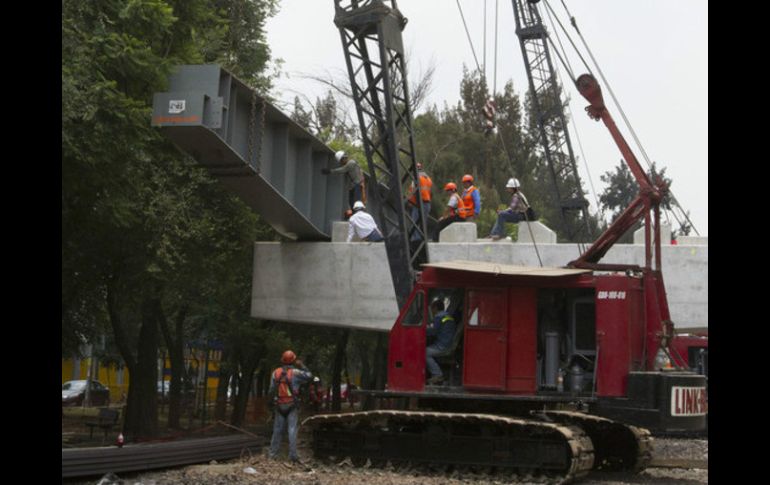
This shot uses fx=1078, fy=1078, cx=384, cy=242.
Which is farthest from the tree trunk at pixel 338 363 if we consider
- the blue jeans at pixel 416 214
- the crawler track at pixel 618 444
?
the crawler track at pixel 618 444

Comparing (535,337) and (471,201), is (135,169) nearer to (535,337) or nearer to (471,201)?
(471,201)

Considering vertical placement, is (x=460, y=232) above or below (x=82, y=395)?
above

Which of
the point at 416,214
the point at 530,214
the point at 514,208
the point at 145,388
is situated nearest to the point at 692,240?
the point at 530,214

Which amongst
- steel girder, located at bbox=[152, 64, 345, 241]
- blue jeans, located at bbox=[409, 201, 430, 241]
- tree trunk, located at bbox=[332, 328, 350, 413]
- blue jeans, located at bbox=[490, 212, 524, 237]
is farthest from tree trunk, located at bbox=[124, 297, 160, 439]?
blue jeans, located at bbox=[490, 212, 524, 237]

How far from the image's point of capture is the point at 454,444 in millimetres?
17016

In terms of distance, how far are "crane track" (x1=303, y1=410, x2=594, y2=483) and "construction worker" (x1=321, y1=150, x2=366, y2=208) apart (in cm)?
894

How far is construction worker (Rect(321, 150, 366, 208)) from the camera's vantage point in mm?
25641

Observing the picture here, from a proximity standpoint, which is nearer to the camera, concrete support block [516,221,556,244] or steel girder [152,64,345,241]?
steel girder [152,64,345,241]

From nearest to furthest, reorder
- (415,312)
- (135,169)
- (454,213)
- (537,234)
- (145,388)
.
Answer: (415,312), (135,169), (537,234), (454,213), (145,388)

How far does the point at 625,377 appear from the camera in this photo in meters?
16.5

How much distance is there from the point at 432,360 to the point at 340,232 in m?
9.70

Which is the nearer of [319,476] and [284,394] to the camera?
[319,476]

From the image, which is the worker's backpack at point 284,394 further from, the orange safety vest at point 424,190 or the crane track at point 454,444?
the orange safety vest at point 424,190

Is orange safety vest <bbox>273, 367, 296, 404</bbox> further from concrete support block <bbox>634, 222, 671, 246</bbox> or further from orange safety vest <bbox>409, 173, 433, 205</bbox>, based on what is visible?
concrete support block <bbox>634, 222, 671, 246</bbox>
